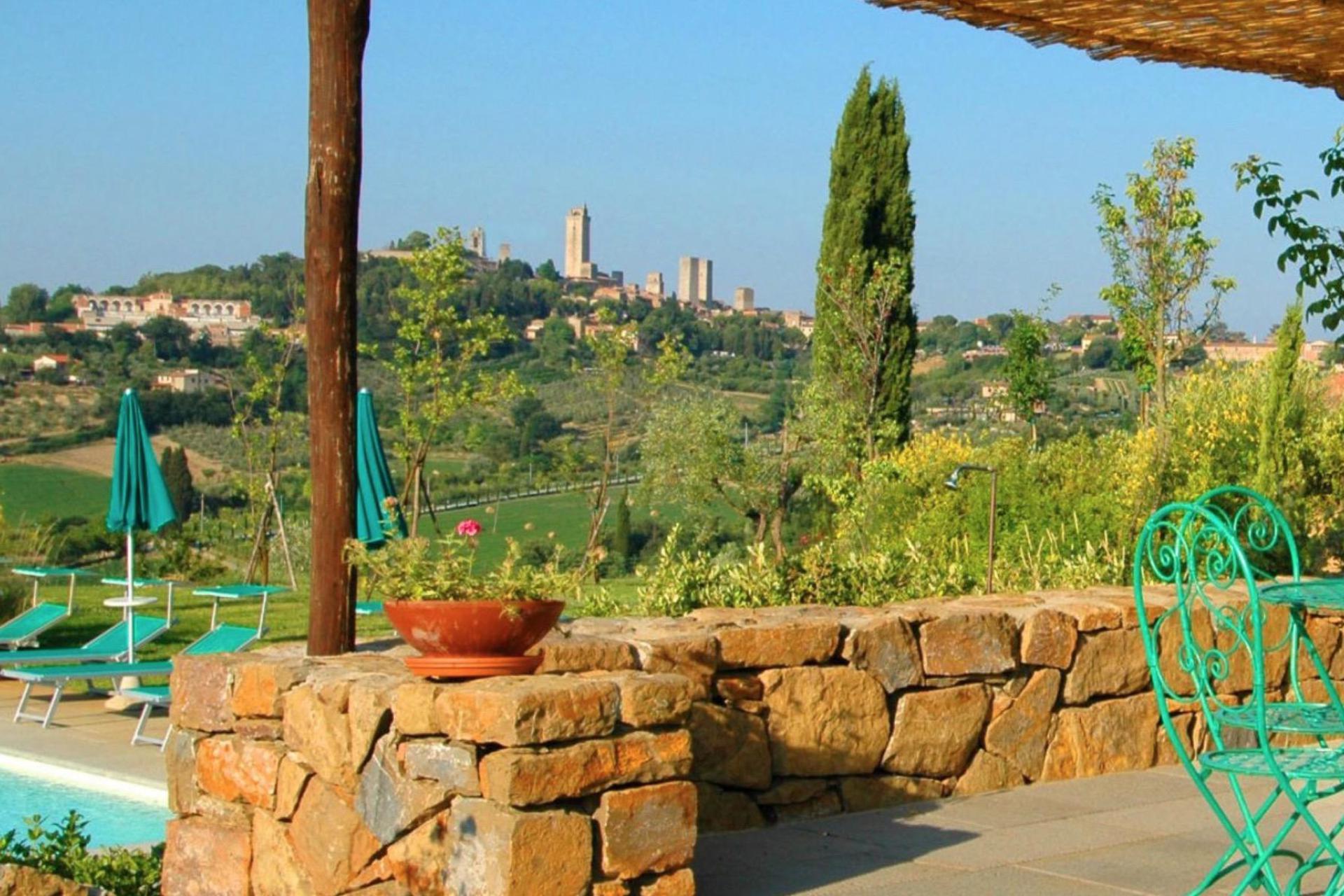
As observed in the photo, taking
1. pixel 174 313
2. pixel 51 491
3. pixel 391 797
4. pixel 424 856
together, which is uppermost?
pixel 174 313

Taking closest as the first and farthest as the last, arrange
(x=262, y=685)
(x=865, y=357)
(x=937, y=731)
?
(x=262, y=685), (x=937, y=731), (x=865, y=357)

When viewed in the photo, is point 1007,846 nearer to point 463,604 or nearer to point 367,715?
point 463,604

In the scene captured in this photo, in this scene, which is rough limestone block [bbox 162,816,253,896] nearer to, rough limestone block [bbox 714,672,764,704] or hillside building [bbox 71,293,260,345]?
rough limestone block [bbox 714,672,764,704]

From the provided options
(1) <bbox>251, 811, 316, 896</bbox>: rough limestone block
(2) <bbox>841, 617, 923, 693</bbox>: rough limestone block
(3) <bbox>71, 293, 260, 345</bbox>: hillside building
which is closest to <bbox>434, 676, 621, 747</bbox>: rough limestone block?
(1) <bbox>251, 811, 316, 896</bbox>: rough limestone block

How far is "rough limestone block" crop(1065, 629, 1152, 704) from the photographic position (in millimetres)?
6512

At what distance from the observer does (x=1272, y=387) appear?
1059cm

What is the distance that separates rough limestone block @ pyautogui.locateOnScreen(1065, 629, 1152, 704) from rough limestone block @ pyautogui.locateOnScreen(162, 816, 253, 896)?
3.35 metres

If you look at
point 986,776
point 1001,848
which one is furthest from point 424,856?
point 986,776

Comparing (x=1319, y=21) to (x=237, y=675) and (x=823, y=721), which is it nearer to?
(x=823, y=721)

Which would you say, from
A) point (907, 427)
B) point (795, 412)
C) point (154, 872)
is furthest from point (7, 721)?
point (907, 427)

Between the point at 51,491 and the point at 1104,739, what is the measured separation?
31.1 meters

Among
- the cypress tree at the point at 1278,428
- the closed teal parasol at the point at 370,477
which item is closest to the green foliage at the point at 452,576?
the closed teal parasol at the point at 370,477

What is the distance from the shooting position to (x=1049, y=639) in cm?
639

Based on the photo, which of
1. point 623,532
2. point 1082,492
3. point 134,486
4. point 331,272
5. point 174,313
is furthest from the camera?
point 174,313
